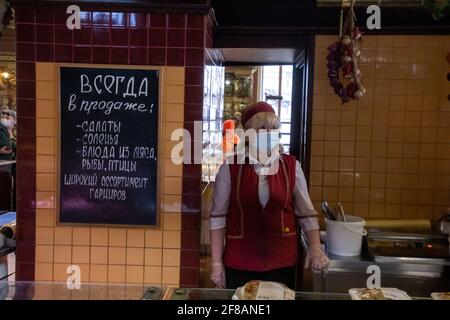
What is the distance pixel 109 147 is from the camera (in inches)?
132

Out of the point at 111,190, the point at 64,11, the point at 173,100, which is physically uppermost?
the point at 64,11

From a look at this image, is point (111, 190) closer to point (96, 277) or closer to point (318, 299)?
point (96, 277)

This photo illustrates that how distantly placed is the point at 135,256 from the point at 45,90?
1.28 metres

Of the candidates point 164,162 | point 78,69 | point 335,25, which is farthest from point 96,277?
point 335,25

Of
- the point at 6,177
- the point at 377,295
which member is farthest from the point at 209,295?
the point at 6,177

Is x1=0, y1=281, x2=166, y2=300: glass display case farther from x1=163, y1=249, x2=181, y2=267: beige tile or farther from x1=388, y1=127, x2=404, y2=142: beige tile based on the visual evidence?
x1=388, y1=127, x2=404, y2=142: beige tile

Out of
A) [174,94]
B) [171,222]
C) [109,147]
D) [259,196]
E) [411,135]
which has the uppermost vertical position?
[174,94]

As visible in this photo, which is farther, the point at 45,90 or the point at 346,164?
the point at 346,164

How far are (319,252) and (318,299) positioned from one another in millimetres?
890

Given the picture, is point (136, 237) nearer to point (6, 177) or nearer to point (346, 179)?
point (346, 179)

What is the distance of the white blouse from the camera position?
286cm

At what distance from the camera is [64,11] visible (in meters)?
3.25

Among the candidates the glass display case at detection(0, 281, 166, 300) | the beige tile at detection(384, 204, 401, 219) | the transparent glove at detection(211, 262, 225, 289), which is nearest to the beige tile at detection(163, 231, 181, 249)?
the transparent glove at detection(211, 262, 225, 289)

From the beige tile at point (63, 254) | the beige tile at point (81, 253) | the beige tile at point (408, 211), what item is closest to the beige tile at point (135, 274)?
the beige tile at point (81, 253)
